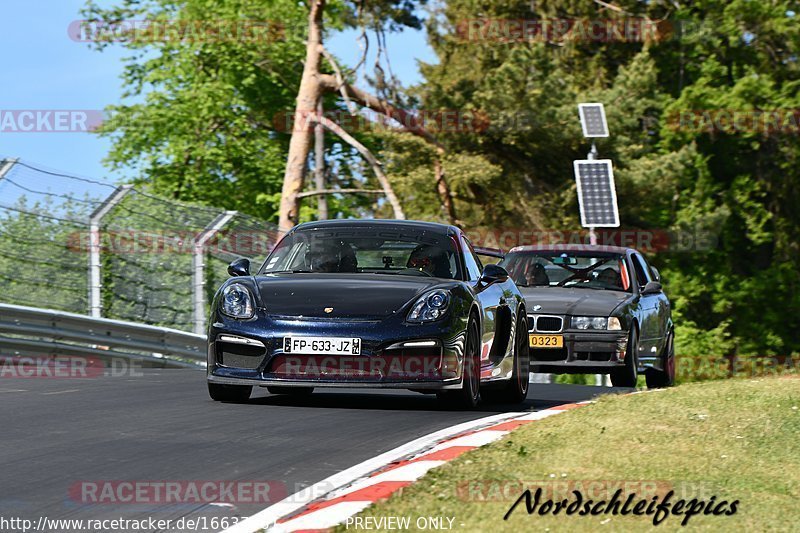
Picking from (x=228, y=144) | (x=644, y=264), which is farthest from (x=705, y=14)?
(x=644, y=264)

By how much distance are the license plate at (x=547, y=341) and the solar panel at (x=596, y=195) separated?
12.6 metres

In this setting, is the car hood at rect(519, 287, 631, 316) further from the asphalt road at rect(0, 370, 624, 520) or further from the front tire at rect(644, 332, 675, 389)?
the asphalt road at rect(0, 370, 624, 520)

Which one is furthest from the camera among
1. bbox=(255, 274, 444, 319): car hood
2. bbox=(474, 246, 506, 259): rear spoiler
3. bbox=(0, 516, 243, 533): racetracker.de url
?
bbox=(474, 246, 506, 259): rear spoiler

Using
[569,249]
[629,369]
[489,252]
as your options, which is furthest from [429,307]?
[569,249]

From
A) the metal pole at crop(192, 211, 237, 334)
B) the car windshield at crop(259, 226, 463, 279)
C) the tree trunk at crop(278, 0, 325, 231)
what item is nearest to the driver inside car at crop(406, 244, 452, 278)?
the car windshield at crop(259, 226, 463, 279)

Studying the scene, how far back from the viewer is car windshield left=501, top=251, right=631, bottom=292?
17.1 metres

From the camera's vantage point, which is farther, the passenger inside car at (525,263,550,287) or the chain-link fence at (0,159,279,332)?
the passenger inside car at (525,263,550,287)

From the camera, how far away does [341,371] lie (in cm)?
1004

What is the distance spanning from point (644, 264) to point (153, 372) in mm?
6108

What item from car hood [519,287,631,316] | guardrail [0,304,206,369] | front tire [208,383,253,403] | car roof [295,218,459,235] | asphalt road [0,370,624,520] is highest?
car roof [295,218,459,235]

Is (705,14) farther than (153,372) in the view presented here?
Yes

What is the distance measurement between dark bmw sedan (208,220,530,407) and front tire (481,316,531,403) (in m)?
0.55

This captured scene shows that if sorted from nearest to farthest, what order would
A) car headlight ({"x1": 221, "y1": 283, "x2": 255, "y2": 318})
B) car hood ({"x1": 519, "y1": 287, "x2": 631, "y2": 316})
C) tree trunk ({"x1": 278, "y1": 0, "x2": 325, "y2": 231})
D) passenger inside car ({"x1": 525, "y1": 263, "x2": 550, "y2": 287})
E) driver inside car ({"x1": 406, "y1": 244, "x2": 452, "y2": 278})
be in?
car headlight ({"x1": 221, "y1": 283, "x2": 255, "y2": 318}) → driver inside car ({"x1": 406, "y1": 244, "x2": 452, "y2": 278}) → car hood ({"x1": 519, "y1": 287, "x2": 631, "y2": 316}) → passenger inside car ({"x1": 525, "y1": 263, "x2": 550, "y2": 287}) → tree trunk ({"x1": 278, "y1": 0, "x2": 325, "y2": 231})

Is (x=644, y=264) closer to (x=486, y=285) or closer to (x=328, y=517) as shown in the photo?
(x=486, y=285)
